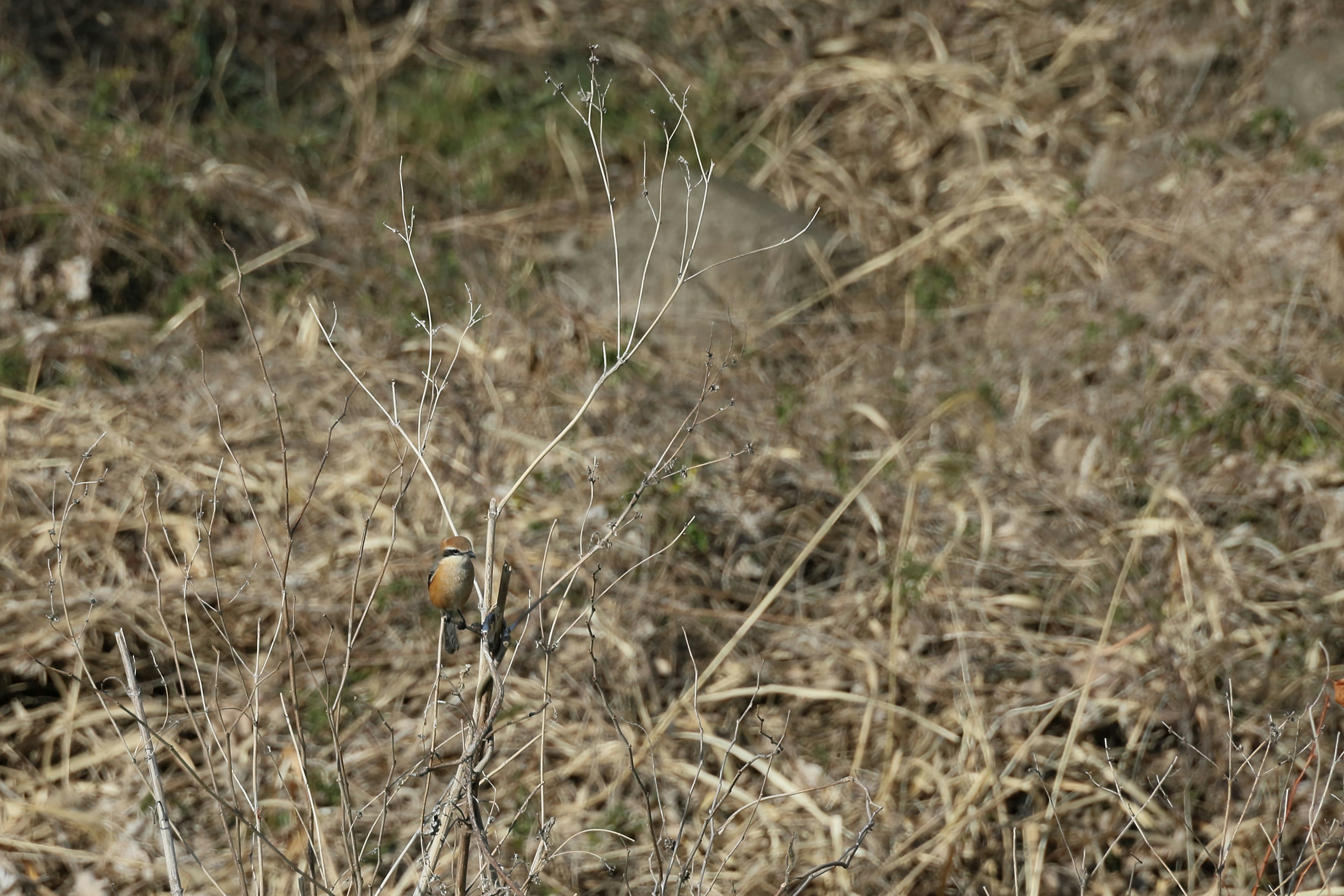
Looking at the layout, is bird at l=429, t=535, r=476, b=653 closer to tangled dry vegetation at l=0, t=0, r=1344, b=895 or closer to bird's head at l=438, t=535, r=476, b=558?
bird's head at l=438, t=535, r=476, b=558

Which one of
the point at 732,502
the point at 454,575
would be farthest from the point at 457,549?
the point at 732,502

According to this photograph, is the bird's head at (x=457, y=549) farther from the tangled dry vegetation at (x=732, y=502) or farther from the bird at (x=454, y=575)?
the tangled dry vegetation at (x=732, y=502)

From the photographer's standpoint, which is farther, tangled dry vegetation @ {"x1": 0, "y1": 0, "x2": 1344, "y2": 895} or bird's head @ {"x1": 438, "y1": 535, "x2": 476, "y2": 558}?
tangled dry vegetation @ {"x1": 0, "y1": 0, "x2": 1344, "y2": 895}

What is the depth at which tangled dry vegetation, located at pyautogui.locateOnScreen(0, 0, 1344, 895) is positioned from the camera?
111 inches

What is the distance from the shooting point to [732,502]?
145 inches

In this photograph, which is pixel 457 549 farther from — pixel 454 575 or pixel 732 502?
pixel 732 502

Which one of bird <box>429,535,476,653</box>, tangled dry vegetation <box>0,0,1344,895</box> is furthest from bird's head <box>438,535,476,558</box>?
tangled dry vegetation <box>0,0,1344,895</box>

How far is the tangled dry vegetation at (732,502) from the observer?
111 inches

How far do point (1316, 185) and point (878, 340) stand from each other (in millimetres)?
1940

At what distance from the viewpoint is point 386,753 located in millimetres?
3102

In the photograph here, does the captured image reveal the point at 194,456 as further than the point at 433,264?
No

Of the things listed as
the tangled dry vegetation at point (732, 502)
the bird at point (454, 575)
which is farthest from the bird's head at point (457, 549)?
the tangled dry vegetation at point (732, 502)

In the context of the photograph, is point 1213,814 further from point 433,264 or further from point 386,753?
point 433,264

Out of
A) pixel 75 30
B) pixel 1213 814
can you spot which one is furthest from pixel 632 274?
pixel 75 30
